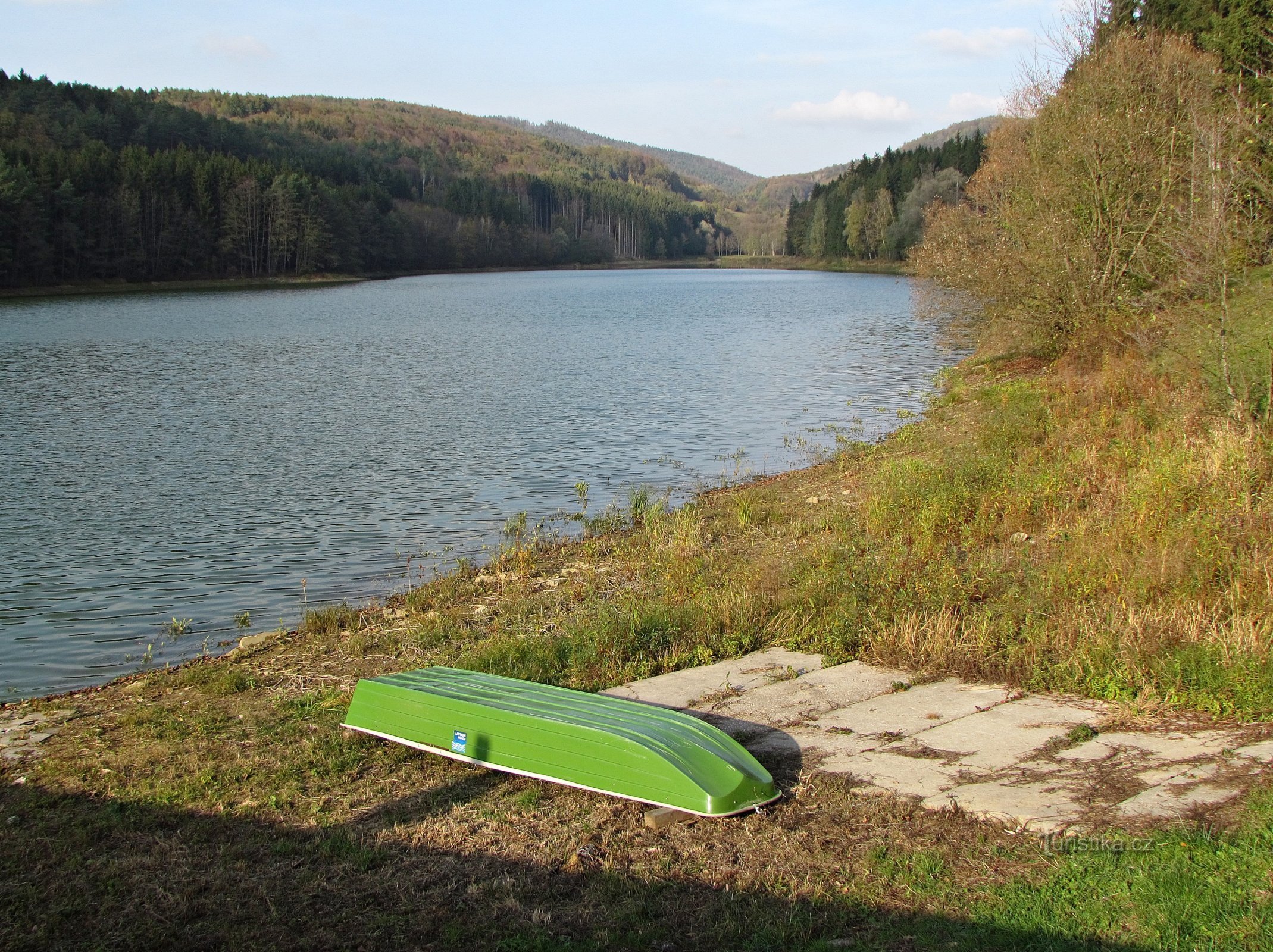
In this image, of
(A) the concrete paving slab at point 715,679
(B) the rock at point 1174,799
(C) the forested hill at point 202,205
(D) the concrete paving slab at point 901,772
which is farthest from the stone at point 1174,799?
(C) the forested hill at point 202,205

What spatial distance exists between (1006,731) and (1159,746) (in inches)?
30.1

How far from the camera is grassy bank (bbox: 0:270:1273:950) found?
4180mm

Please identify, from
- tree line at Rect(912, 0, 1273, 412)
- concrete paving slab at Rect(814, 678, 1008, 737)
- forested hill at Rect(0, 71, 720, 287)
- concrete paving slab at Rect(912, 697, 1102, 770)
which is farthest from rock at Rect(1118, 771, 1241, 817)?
forested hill at Rect(0, 71, 720, 287)

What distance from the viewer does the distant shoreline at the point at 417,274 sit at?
6769cm

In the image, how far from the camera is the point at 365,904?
Answer: 4449 mm

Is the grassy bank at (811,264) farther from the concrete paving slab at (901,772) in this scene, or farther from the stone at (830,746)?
the concrete paving slab at (901,772)

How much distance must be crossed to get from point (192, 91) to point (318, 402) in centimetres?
19062

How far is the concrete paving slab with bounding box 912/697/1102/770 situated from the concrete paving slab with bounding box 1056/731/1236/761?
0.21 m

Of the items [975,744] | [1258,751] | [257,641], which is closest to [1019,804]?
[975,744]

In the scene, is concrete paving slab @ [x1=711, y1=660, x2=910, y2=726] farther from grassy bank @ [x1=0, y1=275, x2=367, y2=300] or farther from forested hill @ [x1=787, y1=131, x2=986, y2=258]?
forested hill @ [x1=787, y1=131, x2=986, y2=258]

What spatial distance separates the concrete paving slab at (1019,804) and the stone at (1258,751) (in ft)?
3.25

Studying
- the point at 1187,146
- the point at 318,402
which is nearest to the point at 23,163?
the point at 318,402

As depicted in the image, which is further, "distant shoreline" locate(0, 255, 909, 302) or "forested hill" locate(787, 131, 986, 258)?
"forested hill" locate(787, 131, 986, 258)

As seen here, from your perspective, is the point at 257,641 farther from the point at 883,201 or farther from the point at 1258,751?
the point at 883,201
